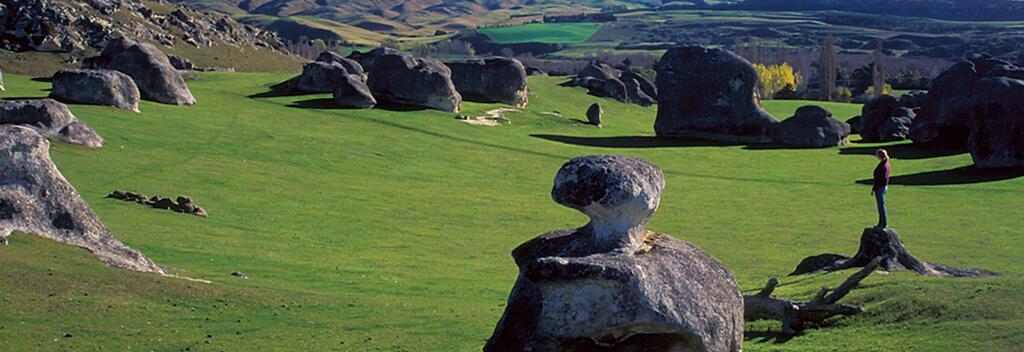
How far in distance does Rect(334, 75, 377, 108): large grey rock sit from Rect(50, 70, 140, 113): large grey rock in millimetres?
14870

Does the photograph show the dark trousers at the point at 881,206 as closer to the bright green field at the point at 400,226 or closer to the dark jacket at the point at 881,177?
the dark jacket at the point at 881,177

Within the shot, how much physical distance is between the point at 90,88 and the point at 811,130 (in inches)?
1305

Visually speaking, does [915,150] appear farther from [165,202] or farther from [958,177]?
[165,202]

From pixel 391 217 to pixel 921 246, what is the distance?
14.3 meters

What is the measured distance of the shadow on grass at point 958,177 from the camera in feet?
169

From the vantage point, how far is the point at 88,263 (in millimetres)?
21984

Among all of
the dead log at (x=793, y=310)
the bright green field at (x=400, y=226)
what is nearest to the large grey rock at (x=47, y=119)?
the bright green field at (x=400, y=226)

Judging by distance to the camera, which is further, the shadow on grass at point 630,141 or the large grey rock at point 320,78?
the large grey rock at point 320,78

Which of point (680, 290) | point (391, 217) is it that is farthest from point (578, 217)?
point (680, 290)

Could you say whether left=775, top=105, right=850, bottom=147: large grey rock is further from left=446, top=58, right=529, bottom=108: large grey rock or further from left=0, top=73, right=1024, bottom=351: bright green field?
left=446, top=58, right=529, bottom=108: large grey rock

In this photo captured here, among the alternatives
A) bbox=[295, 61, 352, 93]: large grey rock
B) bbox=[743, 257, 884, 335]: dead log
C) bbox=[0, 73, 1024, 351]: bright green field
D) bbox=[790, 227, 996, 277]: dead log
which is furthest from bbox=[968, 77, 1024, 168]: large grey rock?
bbox=[743, 257, 884, 335]: dead log

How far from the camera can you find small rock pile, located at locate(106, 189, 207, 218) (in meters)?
34.2

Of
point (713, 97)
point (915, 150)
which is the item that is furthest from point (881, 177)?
point (713, 97)

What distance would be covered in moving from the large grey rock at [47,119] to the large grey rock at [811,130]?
3535 cm
